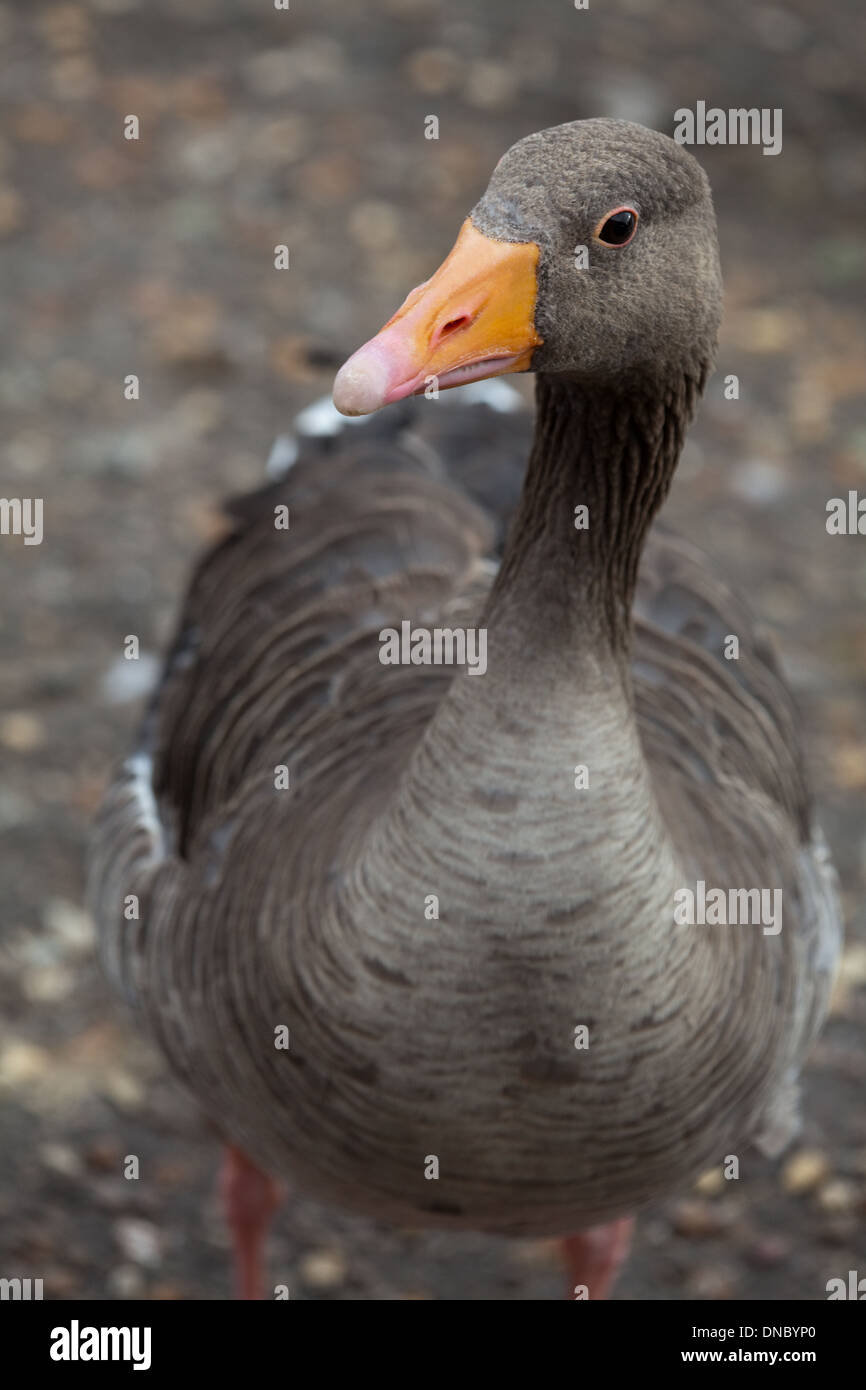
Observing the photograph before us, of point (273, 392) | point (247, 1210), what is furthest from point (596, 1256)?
point (273, 392)

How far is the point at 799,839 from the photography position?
10.3 ft

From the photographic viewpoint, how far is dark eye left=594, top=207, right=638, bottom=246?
2.02 metres

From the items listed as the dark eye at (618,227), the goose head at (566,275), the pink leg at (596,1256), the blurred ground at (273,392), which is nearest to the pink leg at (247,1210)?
the blurred ground at (273,392)

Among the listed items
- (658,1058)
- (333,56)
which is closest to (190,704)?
(658,1058)

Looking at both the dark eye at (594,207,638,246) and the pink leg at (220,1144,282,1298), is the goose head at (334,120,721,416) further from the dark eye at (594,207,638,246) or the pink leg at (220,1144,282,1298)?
the pink leg at (220,1144,282,1298)

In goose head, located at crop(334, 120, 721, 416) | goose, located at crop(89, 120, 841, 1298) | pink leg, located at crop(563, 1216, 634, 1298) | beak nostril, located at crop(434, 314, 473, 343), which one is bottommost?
pink leg, located at crop(563, 1216, 634, 1298)

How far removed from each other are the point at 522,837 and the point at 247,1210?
4.87 feet

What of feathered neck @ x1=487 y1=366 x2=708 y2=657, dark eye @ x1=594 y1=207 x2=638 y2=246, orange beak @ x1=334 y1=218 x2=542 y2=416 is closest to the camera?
orange beak @ x1=334 y1=218 x2=542 y2=416

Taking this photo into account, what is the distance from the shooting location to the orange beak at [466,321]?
1.89 meters

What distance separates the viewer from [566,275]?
2010 millimetres

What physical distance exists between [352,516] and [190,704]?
48 centimetres

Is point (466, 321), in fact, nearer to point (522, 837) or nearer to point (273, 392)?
point (522, 837)

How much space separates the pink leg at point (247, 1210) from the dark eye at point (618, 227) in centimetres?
198

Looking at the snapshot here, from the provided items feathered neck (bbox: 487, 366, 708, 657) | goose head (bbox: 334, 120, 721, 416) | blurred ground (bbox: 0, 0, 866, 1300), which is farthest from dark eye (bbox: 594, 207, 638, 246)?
blurred ground (bbox: 0, 0, 866, 1300)
